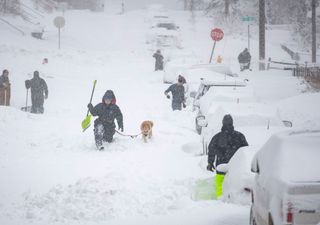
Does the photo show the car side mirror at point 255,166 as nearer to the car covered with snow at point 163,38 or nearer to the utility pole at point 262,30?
the utility pole at point 262,30

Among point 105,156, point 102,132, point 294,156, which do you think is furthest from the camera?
point 102,132

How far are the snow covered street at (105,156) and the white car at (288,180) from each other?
4.98 feet

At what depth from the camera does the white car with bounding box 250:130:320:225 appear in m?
5.08

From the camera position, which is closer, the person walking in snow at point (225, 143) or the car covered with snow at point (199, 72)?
the person walking in snow at point (225, 143)

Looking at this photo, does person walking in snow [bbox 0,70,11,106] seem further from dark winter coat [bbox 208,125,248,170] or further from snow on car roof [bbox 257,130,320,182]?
snow on car roof [bbox 257,130,320,182]

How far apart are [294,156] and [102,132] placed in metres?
7.81

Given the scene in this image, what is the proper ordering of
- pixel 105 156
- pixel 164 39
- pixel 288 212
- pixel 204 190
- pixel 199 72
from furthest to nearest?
pixel 164 39 → pixel 199 72 → pixel 105 156 → pixel 204 190 → pixel 288 212

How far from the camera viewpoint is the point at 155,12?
54812mm

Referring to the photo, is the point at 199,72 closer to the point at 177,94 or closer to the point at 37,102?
the point at 177,94

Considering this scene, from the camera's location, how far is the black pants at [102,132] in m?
12.9

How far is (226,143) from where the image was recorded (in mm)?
9727

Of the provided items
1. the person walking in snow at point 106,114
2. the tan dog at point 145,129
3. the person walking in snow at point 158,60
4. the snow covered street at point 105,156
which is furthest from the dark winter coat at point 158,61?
the person walking in snow at point 106,114

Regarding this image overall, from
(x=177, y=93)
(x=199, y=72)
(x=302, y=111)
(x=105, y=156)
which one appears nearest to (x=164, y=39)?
(x=199, y=72)

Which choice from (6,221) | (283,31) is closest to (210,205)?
(6,221)
